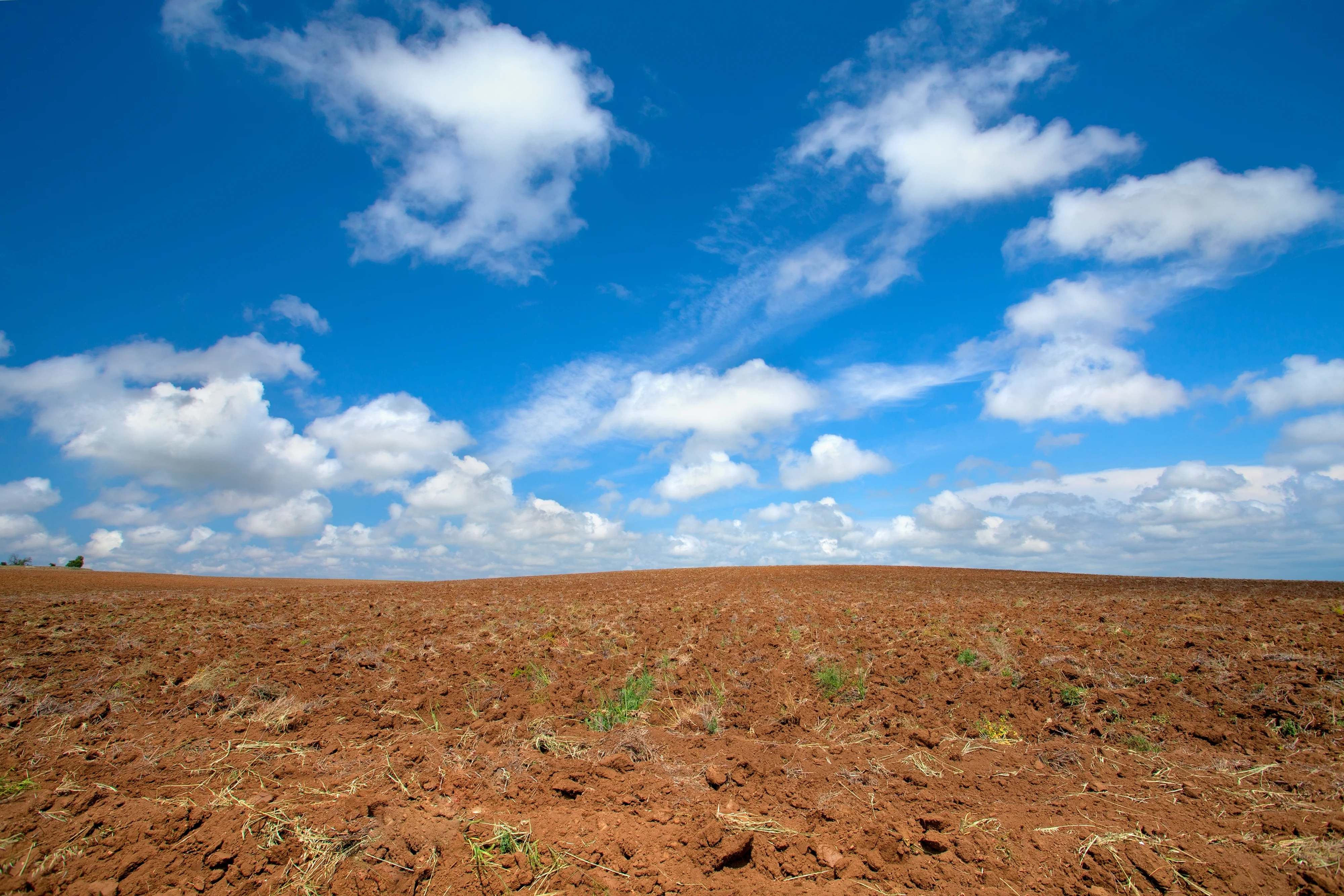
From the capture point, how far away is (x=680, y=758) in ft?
20.6

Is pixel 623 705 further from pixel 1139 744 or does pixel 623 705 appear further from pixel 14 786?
pixel 1139 744

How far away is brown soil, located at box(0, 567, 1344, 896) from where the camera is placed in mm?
4086

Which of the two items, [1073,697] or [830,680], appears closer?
[1073,697]

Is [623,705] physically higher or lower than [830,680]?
lower

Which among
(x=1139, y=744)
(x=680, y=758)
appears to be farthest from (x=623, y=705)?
(x=1139, y=744)

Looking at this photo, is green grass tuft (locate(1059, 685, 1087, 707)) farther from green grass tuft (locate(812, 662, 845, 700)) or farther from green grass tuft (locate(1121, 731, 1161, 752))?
green grass tuft (locate(812, 662, 845, 700))

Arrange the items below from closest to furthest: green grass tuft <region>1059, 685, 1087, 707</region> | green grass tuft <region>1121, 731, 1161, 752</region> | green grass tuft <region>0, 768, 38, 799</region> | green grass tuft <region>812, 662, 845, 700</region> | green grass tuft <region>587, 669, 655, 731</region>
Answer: green grass tuft <region>0, 768, 38, 799</region> → green grass tuft <region>1121, 731, 1161, 752</region> → green grass tuft <region>587, 669, 655, 731</region> → green grass tuft <region>1059, 685, 1087, 707</region> → green grass tuft <region>812, 662, 845, 700</region>

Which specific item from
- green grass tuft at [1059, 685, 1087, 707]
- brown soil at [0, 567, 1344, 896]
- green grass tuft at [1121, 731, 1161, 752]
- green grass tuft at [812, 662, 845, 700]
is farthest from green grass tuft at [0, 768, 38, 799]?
green grass tuft at [1059, 685, 1087, 707]

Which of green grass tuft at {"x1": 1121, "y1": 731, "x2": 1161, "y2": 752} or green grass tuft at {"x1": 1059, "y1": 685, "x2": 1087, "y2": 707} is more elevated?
green grass tuft at {"x1": 1059, "y1": 685, "x2": 1087, "y2": 707}

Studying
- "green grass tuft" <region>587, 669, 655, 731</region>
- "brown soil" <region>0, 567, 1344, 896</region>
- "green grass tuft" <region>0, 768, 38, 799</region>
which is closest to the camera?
"brown soil" <region>0, 567, 1344, 896</region>

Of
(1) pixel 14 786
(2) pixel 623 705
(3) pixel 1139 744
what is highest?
(1) pixel 14 786

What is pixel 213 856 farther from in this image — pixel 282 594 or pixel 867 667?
pixel 282 594

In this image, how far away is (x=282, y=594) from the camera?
26.6 metres

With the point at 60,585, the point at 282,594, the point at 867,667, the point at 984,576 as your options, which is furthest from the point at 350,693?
the point at 984,576
